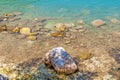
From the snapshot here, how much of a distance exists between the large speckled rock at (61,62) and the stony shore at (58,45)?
17 centimetres

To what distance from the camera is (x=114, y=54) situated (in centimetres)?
877

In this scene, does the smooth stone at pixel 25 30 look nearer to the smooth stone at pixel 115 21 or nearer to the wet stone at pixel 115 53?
the wet stone at pixel 115 53

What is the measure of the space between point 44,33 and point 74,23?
2.08 metres

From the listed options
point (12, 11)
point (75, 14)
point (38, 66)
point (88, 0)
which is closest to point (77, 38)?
point (38, 66)

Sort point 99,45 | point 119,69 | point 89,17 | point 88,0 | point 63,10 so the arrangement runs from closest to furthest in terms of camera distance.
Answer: point 119,69
point 99,45
point 89,17
point 63,10
point 88,0

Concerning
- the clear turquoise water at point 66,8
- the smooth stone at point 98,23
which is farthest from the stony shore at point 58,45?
the clear turquoise water at point 66,8

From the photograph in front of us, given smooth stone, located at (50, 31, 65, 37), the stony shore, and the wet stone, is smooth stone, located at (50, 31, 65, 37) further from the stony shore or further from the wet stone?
the wet stone

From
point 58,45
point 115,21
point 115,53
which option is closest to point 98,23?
point 115,21

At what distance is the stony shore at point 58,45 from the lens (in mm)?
7562

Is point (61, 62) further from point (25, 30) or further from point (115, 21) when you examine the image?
point (115, 21)

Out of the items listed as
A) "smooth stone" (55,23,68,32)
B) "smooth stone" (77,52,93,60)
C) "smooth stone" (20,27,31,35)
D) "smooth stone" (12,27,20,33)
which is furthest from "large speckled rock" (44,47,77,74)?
"smooth stone" (12,27,20,33)

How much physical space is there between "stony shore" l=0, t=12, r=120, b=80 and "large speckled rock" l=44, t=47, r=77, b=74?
0.17 meters

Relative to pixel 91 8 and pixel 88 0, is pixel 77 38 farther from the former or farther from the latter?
pixel 88 0

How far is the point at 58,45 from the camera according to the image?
9641mm
